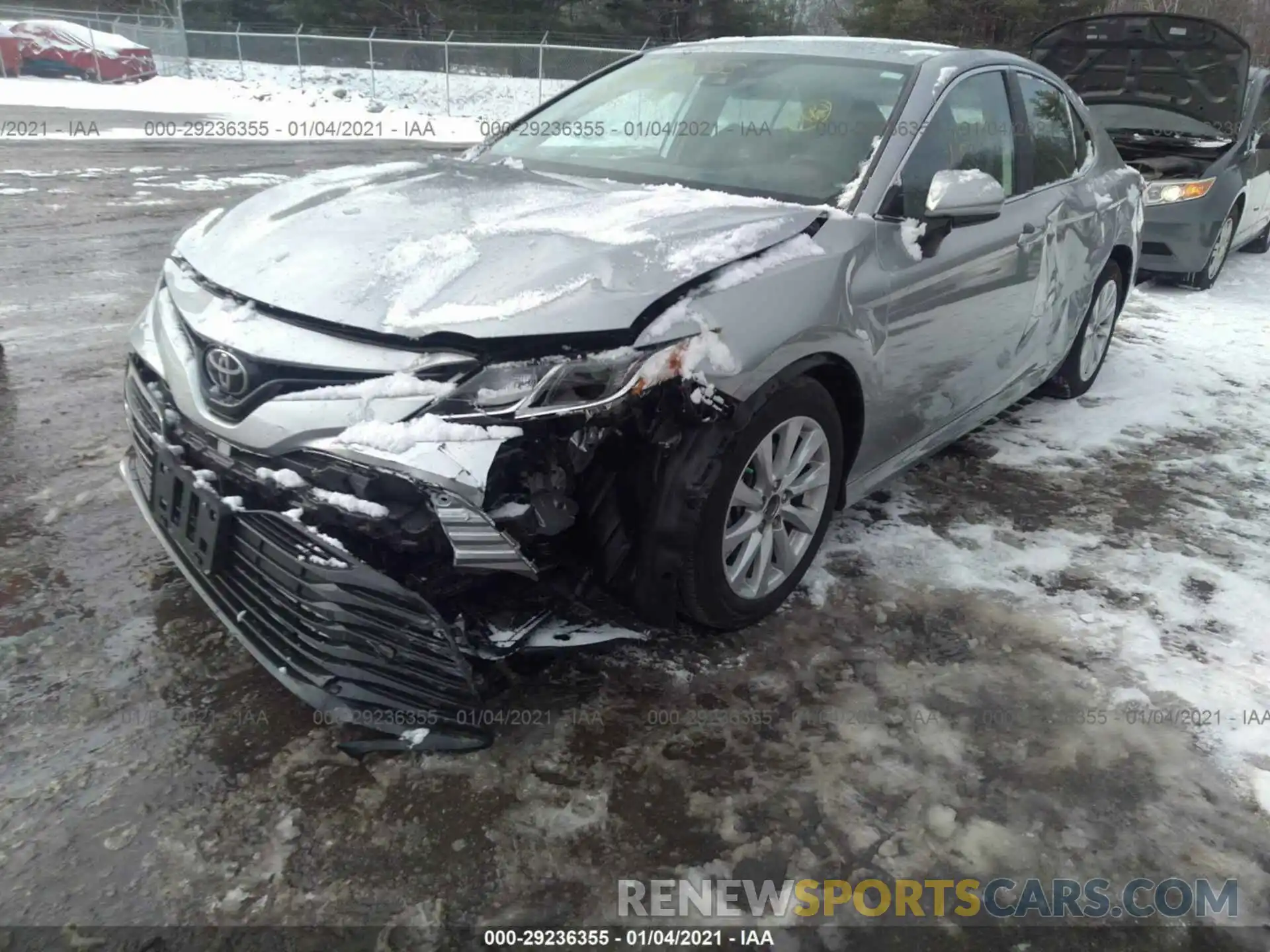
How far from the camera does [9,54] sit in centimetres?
2167

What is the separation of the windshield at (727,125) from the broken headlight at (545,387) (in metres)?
1.21

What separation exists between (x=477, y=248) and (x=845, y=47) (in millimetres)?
2056

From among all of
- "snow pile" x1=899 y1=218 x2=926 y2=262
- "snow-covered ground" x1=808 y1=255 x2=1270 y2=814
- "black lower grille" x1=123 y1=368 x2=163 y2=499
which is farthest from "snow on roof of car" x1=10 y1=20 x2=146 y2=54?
"snow pile" x1=899 y1=218 x2=926 y2=262

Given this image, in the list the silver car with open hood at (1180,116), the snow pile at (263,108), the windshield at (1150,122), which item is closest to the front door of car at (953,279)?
the silver car with open hood at (1180,116)

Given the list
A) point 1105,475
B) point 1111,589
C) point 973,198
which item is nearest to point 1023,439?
point 1105,475

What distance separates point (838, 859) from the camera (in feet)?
6.82

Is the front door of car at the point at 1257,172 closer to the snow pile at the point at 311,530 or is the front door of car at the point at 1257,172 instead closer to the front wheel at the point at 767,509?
the front wheel at the point at 767,509

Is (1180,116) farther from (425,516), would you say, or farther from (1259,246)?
(425,516)

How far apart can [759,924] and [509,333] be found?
140 cm

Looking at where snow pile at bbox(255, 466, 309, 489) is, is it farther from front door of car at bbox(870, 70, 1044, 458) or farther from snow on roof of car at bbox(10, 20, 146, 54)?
snow on roof of car at bbox(10, 20, 146, 54)

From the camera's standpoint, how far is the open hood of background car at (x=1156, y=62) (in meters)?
7.95

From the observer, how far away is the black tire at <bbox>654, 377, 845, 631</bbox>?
2.34m

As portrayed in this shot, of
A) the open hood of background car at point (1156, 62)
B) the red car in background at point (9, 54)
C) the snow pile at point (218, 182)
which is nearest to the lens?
the open hood of background car at point (1156, 62)

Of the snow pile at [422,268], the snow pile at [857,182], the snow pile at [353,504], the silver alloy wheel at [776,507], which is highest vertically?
the snow pile at [857,182]
